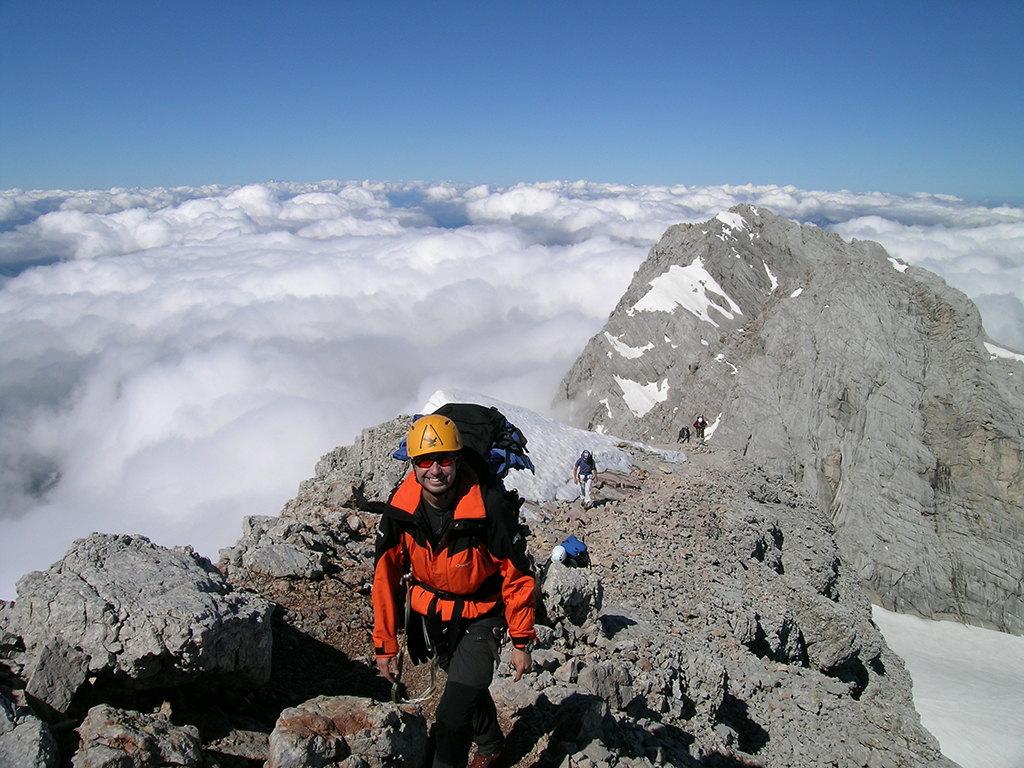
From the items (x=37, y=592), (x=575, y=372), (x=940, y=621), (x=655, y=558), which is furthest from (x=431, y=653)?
(x=575, y=372)

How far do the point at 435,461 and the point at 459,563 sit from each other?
0.90 m

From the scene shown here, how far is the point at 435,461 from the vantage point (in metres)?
4.55

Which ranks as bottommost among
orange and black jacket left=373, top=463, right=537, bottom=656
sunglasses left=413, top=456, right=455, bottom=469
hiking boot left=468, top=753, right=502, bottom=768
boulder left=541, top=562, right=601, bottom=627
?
boulder left=541, top=562, right=601, bottom=627

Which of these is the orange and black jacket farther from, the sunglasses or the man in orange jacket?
the sunglasses

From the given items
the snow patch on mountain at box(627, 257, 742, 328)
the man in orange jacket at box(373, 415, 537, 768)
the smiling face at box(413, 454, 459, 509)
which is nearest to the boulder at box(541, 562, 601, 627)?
the man in orange jacket at box(373, 415, 537, 768)

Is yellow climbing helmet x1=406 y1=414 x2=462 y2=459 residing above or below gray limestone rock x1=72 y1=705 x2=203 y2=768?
above

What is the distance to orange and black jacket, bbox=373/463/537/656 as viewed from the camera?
4633mm

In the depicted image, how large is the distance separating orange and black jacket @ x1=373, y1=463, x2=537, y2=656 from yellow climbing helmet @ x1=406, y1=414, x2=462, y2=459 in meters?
0.41

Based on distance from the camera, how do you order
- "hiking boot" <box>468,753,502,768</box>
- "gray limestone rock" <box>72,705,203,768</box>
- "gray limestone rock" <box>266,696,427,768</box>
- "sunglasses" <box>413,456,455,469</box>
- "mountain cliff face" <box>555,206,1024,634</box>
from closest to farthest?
1. "gray limestone rock" <box>72,705,203,768</box>
2. "gray limestone rock" <box>266,696,427,768</box>
3. "sunglasses" <box>413,456,455,469</box>
4. "hiking boot" <box>468,753,502,768</box>
5. "mountain cliff face" <box>555,206,1024,634</box>

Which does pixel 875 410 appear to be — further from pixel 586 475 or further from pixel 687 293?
pixel 586 475

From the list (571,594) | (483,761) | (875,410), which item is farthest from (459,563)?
(875,410)

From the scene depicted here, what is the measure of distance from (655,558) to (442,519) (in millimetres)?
11573

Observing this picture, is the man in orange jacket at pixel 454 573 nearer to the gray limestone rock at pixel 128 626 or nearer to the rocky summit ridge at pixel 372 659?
the rocky summit ridge at pixel 372 659

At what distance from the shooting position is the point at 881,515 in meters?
48.2
